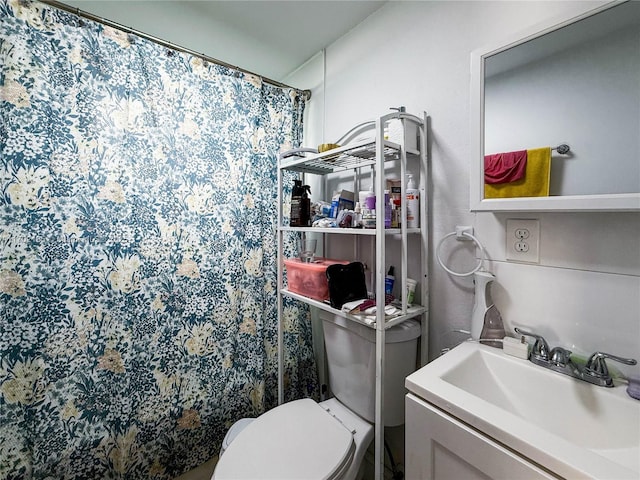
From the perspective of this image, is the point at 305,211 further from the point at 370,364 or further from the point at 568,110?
the point at 568,110

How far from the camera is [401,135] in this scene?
1.10 meters

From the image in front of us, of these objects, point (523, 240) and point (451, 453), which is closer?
point (451, 453)

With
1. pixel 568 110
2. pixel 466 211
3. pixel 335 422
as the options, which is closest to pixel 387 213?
pixel 466 211

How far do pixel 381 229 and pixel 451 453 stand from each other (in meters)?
0.61

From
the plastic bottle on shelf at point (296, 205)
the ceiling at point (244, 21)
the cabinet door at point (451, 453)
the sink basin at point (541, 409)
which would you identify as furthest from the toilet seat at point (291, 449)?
the ceiling at point (244, 21)

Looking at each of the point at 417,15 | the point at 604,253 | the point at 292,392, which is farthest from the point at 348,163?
the point at 292,392

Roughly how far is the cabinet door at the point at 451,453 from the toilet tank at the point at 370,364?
347mm

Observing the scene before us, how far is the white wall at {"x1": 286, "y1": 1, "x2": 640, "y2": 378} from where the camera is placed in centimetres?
75

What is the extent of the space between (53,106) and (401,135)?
129 centimetres

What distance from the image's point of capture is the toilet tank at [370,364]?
109 centimetres

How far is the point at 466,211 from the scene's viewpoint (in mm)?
1030

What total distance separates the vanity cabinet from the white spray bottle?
0.69 ft

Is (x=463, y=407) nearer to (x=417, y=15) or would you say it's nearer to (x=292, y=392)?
(x=292, y=392)

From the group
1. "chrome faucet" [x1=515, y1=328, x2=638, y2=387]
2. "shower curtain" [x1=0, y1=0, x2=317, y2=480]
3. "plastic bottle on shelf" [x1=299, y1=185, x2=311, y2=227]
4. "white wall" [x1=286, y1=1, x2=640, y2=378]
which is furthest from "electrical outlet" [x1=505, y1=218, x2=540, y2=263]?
"shower curtain" [x1=0, y1=0, x2=317, y2=480]
